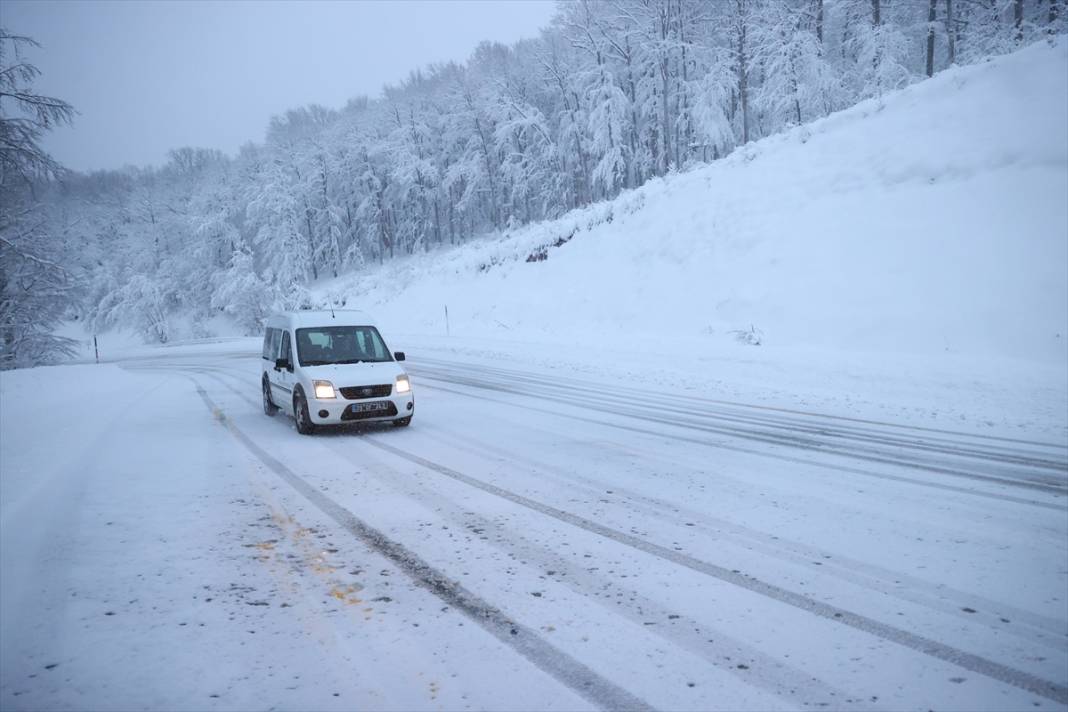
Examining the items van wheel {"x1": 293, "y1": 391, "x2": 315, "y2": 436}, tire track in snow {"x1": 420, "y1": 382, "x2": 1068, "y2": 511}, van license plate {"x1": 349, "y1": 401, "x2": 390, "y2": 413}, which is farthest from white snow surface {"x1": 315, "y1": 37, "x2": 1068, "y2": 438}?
van wheel {"x1": 293, "y1": 391, "x2": 315, "y2": 436}

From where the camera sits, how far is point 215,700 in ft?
9.02

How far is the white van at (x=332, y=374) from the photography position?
8883 millimetres

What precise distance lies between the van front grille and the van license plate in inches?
4.9

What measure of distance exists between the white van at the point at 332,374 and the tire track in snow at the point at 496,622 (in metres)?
3.27

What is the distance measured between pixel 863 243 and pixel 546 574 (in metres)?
17.9

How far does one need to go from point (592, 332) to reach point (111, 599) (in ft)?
64.4

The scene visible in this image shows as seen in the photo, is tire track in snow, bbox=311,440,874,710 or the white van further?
the white van

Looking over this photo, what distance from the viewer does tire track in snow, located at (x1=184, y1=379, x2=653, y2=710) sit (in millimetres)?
2760

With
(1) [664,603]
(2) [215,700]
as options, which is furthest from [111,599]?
(1) [664,603]

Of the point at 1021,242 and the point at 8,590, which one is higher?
the point at 1021,242

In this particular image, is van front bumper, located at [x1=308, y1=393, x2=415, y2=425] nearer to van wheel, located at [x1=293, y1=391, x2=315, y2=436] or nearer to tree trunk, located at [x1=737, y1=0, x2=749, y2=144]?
van wheel, located at [x1=293, y1=391, x2=315, y2=436]

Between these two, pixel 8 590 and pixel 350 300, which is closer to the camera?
pixel 8 590

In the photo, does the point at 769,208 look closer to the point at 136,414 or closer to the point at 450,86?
the point at 136,414

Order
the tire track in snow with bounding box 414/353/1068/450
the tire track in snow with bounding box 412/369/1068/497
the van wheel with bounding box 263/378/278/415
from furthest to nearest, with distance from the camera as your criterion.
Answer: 1. the van wheel with bounding box 263/378/278/415
2. the tire track in snow with bounding box 414/353/1068/450
3. the tire track in snow with bounding box 412/369/1068/497
